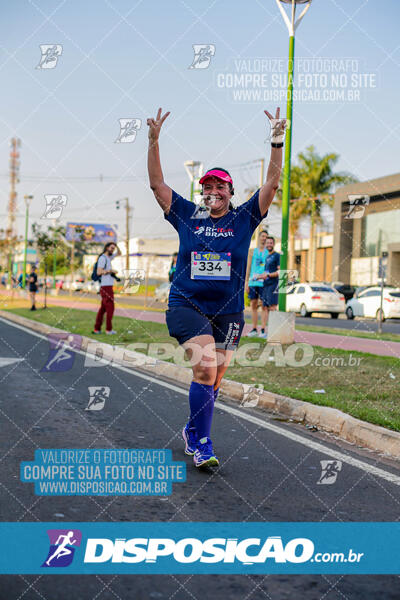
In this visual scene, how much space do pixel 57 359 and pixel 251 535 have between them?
25.1ft

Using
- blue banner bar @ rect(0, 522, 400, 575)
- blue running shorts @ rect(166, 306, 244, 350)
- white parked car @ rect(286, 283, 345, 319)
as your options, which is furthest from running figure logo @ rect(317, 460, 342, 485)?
white parked car @ rect(286, 283, 345, 319)

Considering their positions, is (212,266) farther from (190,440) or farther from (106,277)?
(106,277)

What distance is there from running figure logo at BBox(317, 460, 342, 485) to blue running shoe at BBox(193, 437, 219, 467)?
2.27 ft

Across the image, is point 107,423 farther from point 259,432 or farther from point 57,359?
point 57,359

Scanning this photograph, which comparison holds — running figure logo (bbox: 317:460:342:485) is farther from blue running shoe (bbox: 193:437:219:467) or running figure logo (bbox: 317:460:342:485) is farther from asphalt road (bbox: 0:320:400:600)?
blue running shoe (bbox: 193:437:219:467)

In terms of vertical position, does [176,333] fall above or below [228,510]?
above

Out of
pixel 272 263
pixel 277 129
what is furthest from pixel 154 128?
pixel 272 263

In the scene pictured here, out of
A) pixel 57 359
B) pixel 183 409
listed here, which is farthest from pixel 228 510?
pixel 57 359

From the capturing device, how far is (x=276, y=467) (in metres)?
4.70

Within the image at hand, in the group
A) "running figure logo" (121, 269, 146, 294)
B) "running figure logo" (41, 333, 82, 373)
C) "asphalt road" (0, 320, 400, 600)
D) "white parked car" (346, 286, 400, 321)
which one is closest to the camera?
"asphalt road" (0, 320, 400, 600)

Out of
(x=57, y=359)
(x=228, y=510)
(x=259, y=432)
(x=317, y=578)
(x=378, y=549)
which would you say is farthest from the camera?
(x=57, y=359)

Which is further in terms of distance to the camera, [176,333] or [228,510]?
[176,333]

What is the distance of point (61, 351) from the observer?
38.7 feet

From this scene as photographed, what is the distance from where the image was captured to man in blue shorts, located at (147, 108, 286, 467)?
466 centimetres
